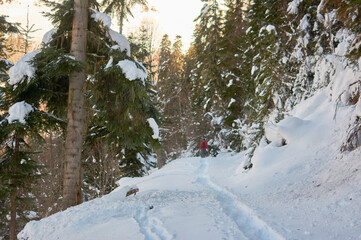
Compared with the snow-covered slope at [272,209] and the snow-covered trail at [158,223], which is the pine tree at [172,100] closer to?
the snow-covered slope at [272,209]

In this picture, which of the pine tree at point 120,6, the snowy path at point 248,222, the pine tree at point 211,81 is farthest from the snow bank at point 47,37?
the pine tree at point 211,81

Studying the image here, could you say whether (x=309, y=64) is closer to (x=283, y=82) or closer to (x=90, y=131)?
(x=283, y=82)

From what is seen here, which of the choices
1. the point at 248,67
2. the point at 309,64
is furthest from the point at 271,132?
the point at 248,67

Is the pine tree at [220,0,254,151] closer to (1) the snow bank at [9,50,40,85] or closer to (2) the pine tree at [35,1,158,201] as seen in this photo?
(2) the pine tree at [35,1,158,201]

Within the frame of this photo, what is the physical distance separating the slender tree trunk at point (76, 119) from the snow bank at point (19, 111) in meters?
0.97

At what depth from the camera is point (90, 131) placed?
31.6 ft

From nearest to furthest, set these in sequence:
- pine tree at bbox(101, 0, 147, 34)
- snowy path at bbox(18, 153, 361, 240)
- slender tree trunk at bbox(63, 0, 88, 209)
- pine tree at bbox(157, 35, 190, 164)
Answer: snowy path at bbox(18, 153, 361, 240) < slender tree trunk at bbox(63, 0, 88, 209) < pine tree at bbox(101, 0, 147, 34) < pine tree at bbox(157, 35, 190, 164)

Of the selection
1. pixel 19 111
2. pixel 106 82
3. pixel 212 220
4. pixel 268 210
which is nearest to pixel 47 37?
pixel 106 82

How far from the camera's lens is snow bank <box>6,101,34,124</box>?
5730 mm

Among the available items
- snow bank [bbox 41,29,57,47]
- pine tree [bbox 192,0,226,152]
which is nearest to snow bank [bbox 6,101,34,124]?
snow bank [bbox 41,29,57,47]

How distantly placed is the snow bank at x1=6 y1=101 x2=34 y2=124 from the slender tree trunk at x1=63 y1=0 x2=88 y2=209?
3.17 ft

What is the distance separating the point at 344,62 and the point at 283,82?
444 cm

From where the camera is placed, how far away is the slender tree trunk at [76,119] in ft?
21.2

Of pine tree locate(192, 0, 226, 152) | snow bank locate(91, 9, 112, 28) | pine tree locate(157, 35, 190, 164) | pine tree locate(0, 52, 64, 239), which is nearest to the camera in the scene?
pine tree locate(0, 52, 64, 239)
